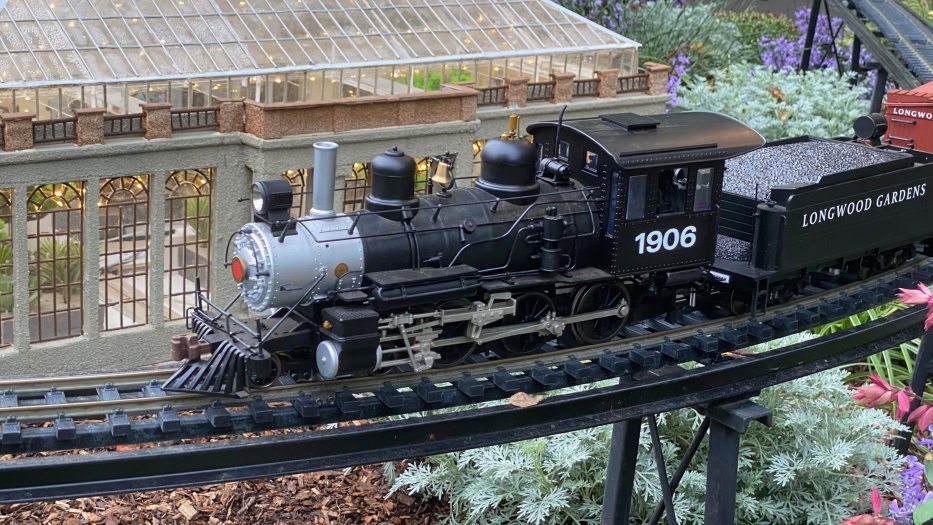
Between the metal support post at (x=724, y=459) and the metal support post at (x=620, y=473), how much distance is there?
83 centimetres

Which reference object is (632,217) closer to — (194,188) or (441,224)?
(441,224)

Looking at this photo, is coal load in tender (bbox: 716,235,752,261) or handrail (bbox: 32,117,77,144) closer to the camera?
coal load in tender (bbox: 716,235,752,261)

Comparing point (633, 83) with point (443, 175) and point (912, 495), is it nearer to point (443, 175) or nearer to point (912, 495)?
point (443, 175)

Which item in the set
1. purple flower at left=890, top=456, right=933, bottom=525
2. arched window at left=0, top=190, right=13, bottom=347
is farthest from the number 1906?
arched window at left=0, top=190, right=13, bottom=347

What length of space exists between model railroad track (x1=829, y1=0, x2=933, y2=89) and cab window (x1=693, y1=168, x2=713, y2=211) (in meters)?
12.4

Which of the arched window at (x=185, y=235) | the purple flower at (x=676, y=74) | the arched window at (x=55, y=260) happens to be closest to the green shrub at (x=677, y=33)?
the purple flower at (x=676, y=74)

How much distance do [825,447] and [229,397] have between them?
23.0 feet

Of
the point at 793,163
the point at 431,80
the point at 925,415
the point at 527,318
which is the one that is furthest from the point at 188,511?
the point at 431,80

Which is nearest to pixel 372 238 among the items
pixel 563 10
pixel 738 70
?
pixel 563 10

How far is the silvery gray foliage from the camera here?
1270 centimetres

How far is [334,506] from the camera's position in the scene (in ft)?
43.7

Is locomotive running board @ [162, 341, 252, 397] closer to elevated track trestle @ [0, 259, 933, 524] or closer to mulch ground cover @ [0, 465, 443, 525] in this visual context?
elevated track trestle @ [0, 259, 933, 524]

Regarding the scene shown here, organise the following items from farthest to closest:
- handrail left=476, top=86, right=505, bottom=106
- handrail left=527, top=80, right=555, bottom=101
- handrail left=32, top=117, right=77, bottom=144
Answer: handrail left=527, top=80, right=555, bottom=101, handrail left=476, top=86, right=505, bottom=106, handrail left=32, top=117, right=77, bottom=144

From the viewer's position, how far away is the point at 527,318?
10.9 m
